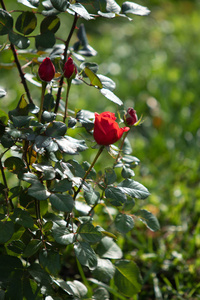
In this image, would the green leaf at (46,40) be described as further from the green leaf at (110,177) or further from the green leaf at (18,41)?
the green leaf at (110,177)

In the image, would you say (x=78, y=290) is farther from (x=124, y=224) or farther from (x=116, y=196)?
(x=116, y=196)

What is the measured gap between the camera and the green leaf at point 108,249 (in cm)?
126

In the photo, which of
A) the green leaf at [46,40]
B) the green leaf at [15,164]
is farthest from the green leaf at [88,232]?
the green leaf at [46,40]

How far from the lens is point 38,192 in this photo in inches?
35.9

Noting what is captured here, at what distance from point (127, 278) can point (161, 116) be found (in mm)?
1679

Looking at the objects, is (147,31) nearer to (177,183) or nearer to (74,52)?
(177,183)

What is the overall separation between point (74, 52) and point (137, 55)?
2.45 metres

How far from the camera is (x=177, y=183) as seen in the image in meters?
2.20

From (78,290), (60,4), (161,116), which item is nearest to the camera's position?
(60,4)

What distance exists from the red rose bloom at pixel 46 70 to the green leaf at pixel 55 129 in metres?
0.11

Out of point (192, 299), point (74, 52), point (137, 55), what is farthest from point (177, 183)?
point (137, 55)

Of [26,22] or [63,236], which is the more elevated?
[26,22]

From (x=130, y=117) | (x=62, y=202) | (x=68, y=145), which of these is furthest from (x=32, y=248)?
(x=130, y=117)

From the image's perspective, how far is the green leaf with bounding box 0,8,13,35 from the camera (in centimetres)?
97
